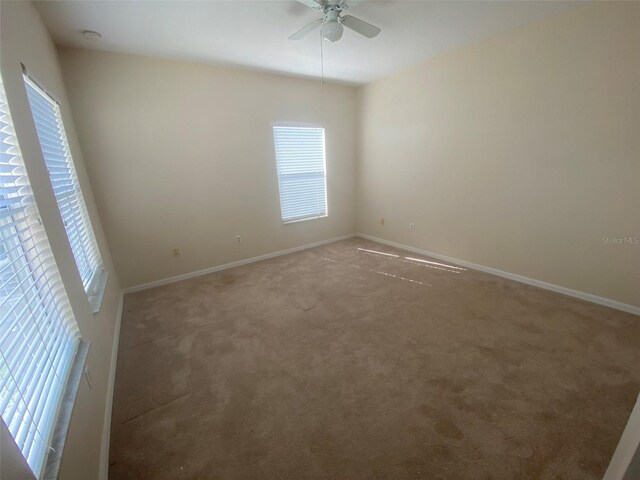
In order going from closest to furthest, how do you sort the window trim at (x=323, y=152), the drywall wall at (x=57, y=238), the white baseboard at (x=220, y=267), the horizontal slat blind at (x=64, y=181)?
the drywall wall at (x=57, y=238) → the horizontal slat blind at (x=64, y=181) → the white baseboard at (x=220, y=267) → the window trim at (x=323, y=152)

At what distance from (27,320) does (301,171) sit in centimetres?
356

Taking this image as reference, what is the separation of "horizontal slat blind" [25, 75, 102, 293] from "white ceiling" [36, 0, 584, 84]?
776 millimetres

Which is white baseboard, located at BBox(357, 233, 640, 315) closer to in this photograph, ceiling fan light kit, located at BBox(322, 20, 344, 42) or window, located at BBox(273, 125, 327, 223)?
window, located at BBox(273, 125, 327, 223)

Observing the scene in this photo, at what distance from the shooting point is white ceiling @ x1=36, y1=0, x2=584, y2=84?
2.07 m

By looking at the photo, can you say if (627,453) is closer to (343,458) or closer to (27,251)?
(343,458)

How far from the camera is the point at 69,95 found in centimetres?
261

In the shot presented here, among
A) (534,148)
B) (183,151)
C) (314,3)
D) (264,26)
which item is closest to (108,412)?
(183,151)

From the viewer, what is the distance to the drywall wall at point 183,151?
280 cm

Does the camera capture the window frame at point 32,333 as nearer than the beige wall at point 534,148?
Yes

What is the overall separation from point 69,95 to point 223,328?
8.60 ft

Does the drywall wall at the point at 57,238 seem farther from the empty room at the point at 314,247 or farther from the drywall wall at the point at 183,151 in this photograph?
the drywall wall at the point at 183,151

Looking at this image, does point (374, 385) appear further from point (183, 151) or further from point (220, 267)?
point (183, 151)

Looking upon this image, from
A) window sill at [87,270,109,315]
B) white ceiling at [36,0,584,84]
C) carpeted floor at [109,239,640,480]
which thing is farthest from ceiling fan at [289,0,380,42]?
window sill at [87,270,109,315]

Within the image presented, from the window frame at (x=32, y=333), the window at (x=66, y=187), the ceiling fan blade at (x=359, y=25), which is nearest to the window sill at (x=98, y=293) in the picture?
the window at (x=66, y=187)
